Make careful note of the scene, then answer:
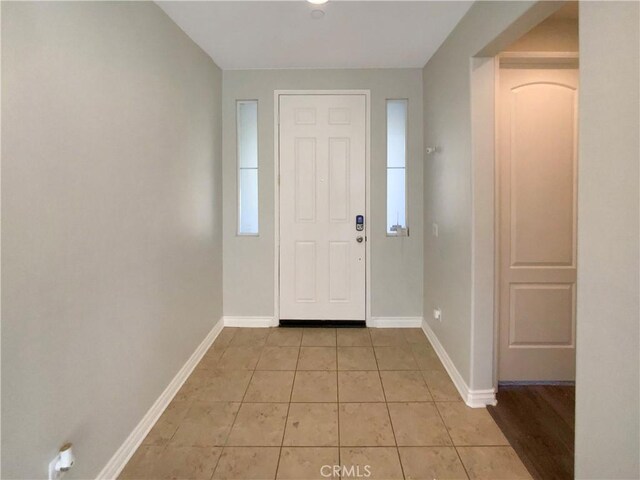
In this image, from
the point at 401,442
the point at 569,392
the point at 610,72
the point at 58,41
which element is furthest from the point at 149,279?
the point at 569,392

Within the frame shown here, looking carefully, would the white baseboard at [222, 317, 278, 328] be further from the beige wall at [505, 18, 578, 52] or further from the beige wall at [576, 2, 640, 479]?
the beige wall at [505, 18, 578, 52]

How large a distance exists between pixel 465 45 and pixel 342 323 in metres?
2.66

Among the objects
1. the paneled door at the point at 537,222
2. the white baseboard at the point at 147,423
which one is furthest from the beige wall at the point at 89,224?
the paneled door at the point at 537,222

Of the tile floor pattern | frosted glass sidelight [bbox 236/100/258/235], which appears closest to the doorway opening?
the tile floor pattern

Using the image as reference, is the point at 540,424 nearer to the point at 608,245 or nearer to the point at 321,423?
the point at 321,423

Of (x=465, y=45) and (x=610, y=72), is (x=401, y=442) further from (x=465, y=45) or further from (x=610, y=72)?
(x=465, y=45)

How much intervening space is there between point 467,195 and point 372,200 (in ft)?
4.17

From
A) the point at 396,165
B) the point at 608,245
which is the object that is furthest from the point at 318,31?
the point at 608,245

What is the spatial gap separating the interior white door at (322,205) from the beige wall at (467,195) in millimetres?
884

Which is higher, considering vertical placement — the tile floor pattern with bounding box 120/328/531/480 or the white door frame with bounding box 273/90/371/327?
the white door frame with bounding box 273/90/371/327

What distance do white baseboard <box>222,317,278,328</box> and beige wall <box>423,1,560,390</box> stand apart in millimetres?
1721

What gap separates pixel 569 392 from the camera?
7.65 ft

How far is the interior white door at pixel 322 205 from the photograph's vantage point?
337cm

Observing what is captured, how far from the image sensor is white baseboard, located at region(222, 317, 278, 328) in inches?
138
